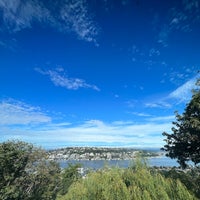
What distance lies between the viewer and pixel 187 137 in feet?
53.8

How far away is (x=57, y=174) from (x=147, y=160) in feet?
105

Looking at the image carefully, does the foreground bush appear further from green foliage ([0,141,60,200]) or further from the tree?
green foliage ([0,141,60,200])

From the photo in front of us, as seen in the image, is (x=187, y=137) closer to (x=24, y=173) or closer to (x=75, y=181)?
(x=75, y=181)

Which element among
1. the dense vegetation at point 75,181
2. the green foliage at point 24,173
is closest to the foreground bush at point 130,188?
the dense vegetation at point 75,181

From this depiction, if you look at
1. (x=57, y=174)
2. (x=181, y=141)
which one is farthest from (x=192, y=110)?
(x=57, y=174)

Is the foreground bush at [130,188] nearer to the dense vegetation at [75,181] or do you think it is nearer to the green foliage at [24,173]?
the dense vegetation at [75,181]

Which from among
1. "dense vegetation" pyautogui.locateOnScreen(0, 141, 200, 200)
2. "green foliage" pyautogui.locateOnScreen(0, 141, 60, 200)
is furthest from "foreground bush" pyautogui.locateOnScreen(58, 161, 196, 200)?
"green foliage" pyautogui.locateOnScreen(0, 141, 60, 200)

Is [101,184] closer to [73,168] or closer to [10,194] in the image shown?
[10,194]

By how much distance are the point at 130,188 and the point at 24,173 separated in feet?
Result: 96.0

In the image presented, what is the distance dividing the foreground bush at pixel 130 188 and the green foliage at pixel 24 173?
25087 mm

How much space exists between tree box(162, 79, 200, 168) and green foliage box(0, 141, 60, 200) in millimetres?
20130

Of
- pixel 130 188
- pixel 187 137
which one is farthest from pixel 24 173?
pixel 130 188

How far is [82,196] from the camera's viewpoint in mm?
6641

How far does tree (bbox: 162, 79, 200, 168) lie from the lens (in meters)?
15.9
